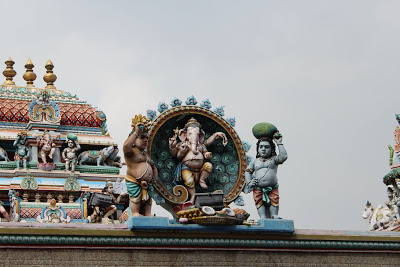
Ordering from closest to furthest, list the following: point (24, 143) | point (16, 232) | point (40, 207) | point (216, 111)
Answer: point (16, 232), point (216, 111), point (40, 207), point (24, 143)

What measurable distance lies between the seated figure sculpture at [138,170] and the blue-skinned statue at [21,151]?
2082cm

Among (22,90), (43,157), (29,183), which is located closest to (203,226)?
(29,183)

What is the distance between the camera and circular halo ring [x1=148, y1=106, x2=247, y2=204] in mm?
28938

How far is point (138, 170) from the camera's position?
27.7 m

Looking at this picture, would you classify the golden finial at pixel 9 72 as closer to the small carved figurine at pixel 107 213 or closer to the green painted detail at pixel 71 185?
the green painted detail at pixel 71 185

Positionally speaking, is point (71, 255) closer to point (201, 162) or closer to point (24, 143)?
point (201, 162)

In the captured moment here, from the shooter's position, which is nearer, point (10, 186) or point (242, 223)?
point (242, 223)

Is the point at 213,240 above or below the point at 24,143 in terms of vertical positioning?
below

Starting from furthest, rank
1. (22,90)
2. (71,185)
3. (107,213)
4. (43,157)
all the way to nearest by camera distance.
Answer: (22,90), (43,157), (71,185), (107,213)

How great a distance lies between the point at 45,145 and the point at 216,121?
20.1 metres

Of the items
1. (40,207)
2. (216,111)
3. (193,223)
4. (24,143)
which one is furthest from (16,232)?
(24,143)

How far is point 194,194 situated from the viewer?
94.8 feet

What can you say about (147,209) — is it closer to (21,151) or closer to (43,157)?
(21,151)

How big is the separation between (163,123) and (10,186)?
18765 mm
